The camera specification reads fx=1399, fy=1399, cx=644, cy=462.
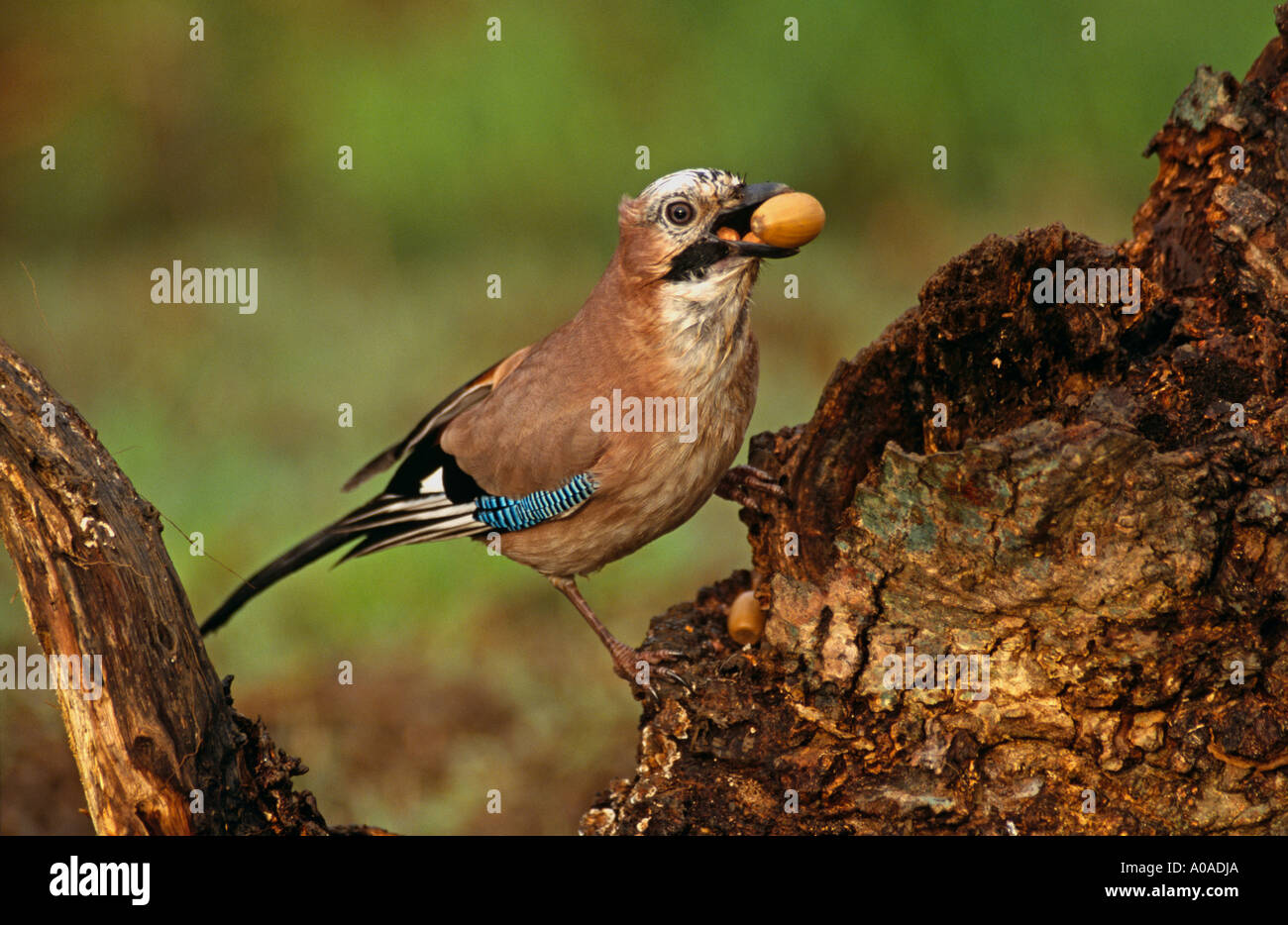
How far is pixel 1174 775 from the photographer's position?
309cm

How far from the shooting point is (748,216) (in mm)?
4059

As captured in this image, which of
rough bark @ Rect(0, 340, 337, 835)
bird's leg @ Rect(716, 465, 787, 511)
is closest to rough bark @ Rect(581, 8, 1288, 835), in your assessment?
bird's leg @ Rect(716, 465, 787, 511)

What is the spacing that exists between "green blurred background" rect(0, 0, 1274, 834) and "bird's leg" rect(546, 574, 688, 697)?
1.99m

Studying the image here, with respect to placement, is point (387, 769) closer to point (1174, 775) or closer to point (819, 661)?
point (819, 661)

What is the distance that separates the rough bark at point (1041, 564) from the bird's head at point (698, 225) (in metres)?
0.65

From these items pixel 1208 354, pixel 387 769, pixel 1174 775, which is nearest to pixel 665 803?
pixel 1174 775

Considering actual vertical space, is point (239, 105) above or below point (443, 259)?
above

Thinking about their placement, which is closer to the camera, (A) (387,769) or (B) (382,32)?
(A) (387,769)

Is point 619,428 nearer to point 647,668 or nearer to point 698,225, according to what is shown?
point 698,225

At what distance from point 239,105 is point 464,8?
1517mm

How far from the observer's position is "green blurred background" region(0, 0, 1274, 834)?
25.4ft

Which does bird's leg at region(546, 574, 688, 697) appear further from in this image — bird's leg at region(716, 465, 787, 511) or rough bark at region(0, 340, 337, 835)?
rough bark at region(0, 340, 337, 835)

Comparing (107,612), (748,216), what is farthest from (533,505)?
(107,612)

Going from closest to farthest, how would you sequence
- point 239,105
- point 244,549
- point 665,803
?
point 665,803
point 244,549
point 239,105
